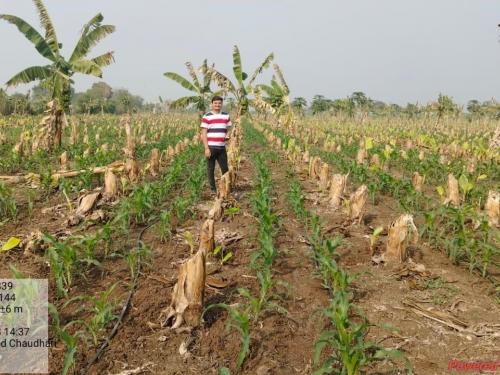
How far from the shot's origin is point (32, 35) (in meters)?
11.4

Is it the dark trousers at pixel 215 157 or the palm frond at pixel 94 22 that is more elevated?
the palm frond at pixel 94 22

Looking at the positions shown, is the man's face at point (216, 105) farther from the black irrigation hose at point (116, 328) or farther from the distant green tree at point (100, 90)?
the distant green tree at point (100, 90)

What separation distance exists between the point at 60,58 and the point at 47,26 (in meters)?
1.00

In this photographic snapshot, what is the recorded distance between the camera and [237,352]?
2828 mm

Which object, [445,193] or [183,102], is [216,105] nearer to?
[445,193]

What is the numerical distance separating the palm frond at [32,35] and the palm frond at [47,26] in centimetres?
21

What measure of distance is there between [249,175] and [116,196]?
416 centimetres

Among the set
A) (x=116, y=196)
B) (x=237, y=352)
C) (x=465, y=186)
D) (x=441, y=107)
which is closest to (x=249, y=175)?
(x=116, y=196)

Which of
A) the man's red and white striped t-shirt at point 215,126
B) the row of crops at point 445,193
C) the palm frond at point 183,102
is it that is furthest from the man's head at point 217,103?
the palm frond at point 183,102

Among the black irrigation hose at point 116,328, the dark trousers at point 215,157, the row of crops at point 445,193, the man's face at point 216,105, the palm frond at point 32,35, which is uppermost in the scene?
the palm frond at point 32,35

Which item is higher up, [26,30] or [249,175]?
[26,30]

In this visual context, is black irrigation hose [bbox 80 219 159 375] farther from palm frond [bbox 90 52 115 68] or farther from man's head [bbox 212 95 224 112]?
palm frond [bbox 90 52 115 68]

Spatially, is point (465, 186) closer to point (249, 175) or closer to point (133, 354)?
point (249, 175)

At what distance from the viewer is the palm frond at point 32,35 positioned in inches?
437
